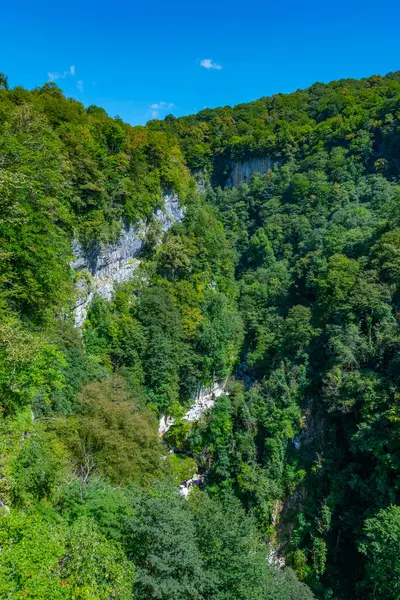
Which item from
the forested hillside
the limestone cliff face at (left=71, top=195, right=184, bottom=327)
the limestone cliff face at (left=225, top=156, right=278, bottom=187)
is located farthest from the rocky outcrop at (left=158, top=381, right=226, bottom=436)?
the limestone cliff face at (left=225, top=156, right=278, bottom=187)

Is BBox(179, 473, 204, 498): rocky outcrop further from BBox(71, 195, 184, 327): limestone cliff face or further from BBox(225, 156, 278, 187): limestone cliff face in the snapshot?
BBox(225, 156, 278, 187): limestone cliff face

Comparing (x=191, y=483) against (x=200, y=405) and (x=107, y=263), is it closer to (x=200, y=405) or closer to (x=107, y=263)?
(x=200, y=405)

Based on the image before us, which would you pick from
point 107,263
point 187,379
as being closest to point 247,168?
point 107,263

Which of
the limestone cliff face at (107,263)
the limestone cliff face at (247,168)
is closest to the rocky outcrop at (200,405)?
the limestone cliff face at (107,263)

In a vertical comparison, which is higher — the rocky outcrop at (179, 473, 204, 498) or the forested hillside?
the forested hillside

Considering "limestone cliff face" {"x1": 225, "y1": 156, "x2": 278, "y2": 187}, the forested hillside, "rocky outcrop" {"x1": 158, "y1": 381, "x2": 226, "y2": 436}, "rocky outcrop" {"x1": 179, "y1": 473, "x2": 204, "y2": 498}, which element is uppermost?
"limestone cliff face" {"x1": 225, "y1": 156, "x2": 278, "y2": 187}

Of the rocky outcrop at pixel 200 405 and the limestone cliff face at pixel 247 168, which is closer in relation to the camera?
the rocky outcrop at pixel 200 405

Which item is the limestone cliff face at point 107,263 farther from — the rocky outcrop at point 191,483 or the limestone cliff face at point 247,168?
the limestone cliff face at point 247,168
